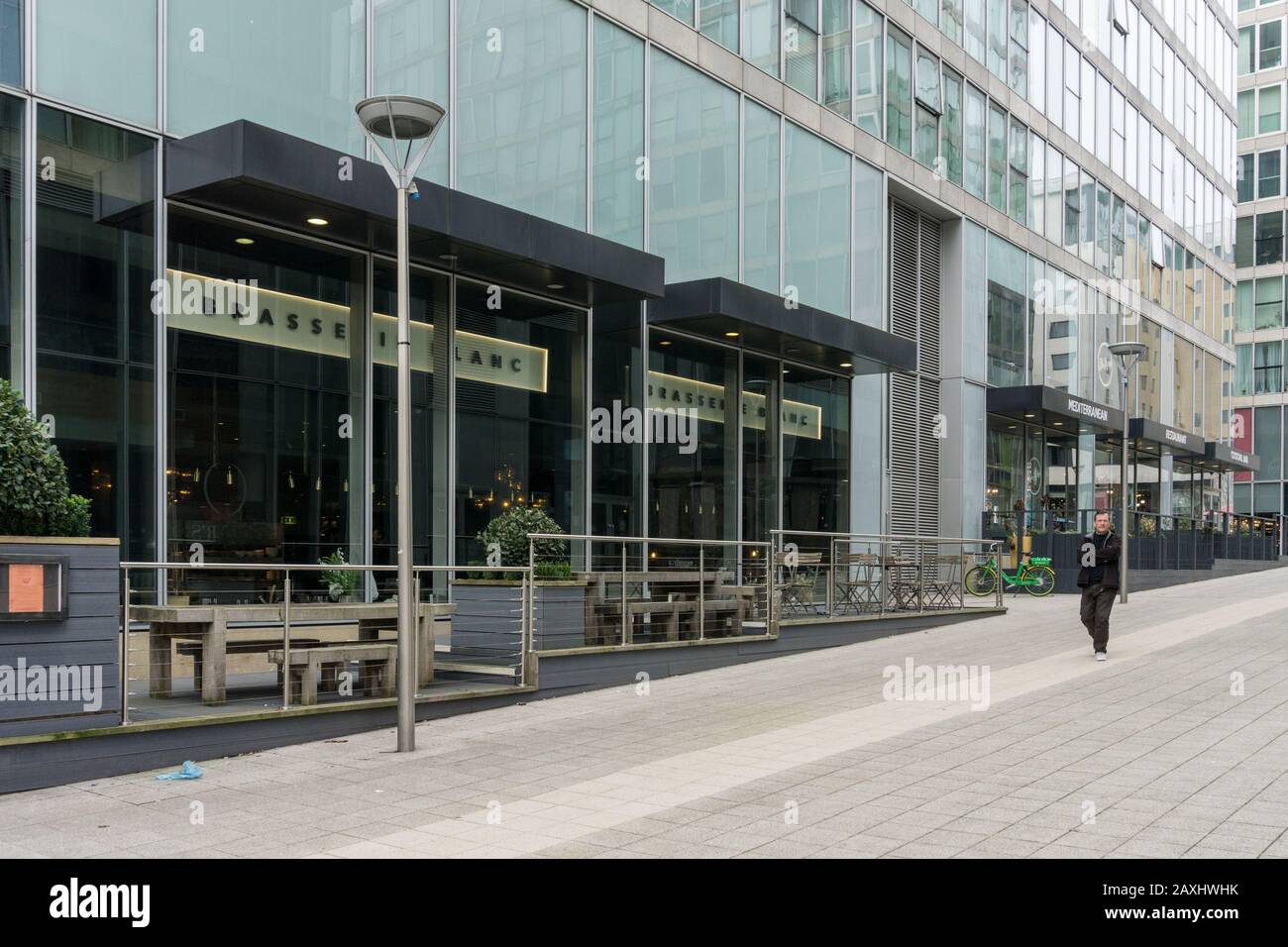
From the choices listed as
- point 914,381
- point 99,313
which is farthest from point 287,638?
point 914,381

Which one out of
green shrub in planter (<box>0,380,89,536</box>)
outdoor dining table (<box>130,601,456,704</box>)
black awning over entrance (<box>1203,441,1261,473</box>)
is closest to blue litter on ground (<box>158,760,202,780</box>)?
outdoor dining table (<box>130,601,456,704</box>)

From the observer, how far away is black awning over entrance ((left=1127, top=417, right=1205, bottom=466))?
37.5 m

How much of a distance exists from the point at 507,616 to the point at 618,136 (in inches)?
369

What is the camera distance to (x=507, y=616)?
12.2 meters

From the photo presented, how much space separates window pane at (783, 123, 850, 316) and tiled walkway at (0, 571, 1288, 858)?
11570mm

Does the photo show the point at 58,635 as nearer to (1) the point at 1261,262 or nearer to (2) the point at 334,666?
(2) the point at 334,666

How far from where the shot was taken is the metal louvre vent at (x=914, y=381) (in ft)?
89.0

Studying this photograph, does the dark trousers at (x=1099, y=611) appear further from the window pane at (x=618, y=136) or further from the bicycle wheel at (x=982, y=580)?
the bicycle wheel at (x=982, y=580)

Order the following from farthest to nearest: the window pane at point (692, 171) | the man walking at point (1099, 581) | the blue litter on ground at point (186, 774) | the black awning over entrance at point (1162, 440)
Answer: the black awning over entrance at point (1162, 440) → the window pane at point (692, 171) → the man walking at point (1099, 581) → the blue litter on ground at point (186, 774)

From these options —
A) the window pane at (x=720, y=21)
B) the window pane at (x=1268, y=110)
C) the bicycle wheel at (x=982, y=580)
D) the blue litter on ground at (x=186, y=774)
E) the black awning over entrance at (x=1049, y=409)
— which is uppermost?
the window pane at (x=1268, y=110)

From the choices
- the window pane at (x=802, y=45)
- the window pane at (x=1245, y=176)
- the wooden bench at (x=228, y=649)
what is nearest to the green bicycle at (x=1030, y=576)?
the window pane at (x=802, y=45)

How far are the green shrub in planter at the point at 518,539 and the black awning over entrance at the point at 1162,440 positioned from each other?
96.5ft
